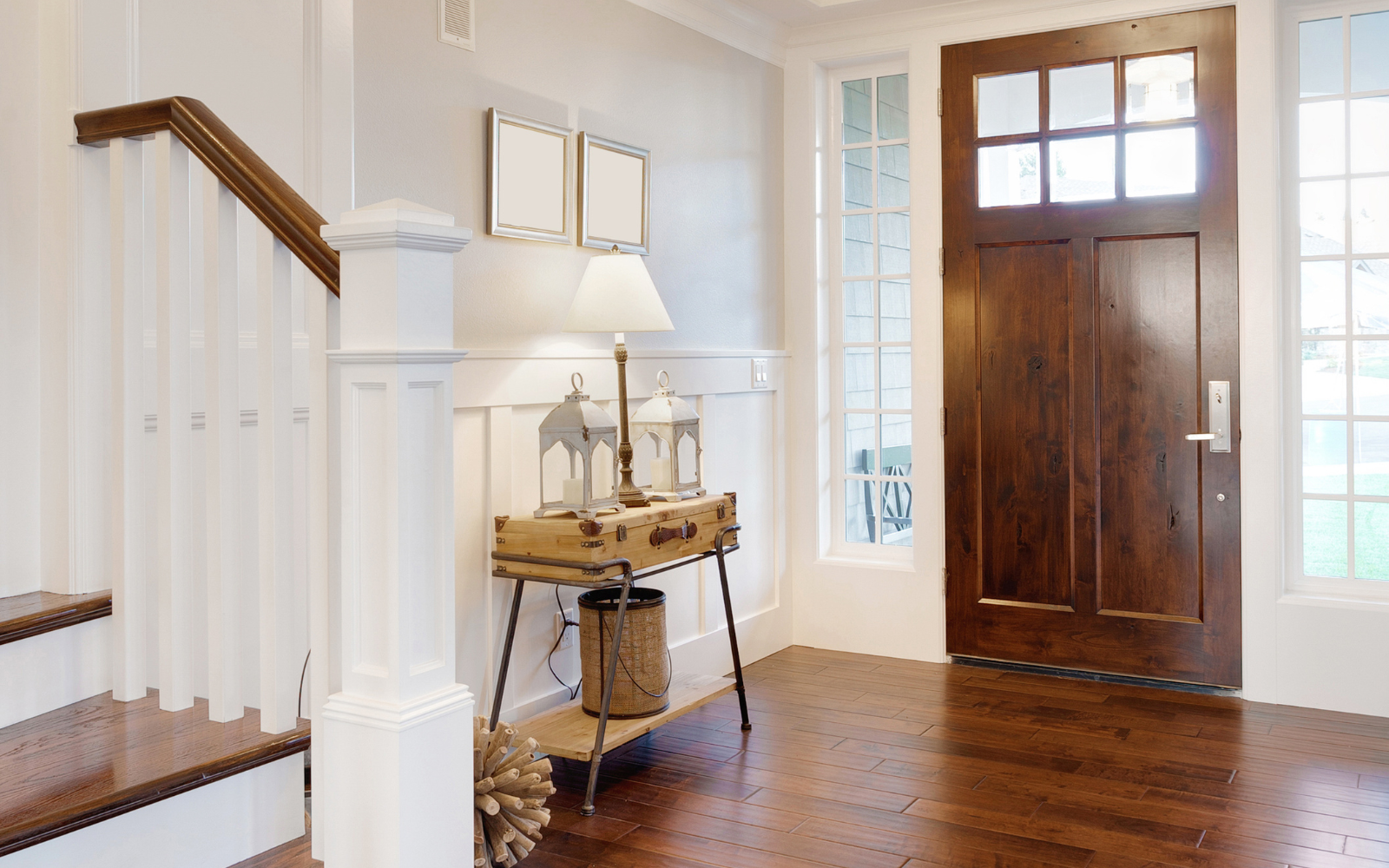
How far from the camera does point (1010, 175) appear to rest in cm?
423

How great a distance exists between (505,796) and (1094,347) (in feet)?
9.35

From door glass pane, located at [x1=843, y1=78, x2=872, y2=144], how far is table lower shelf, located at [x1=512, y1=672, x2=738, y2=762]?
247 cm

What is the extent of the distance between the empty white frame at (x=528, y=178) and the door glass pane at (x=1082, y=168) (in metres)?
1.97

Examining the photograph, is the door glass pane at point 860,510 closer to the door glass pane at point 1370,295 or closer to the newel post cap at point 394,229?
the door glass pane at point 1370,295

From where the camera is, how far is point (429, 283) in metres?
1.49

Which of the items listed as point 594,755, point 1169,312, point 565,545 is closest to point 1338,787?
point 1169,312

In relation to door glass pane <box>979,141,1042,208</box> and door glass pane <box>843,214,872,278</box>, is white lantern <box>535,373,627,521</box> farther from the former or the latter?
door glass pane <box>979,141,1042,208</box>

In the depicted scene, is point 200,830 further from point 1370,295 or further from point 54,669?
point 1370,295

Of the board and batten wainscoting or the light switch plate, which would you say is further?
the light switch plate

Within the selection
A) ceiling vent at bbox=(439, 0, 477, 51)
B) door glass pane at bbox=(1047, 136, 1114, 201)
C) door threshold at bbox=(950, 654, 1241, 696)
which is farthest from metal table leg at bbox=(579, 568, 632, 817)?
door glass pane at bbox=(1047, 136, 1114, 201)

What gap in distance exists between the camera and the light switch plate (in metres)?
4.38

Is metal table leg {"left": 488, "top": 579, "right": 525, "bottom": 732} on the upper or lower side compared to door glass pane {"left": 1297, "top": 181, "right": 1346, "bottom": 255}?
lower

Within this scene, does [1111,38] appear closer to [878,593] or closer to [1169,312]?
[1169,312]

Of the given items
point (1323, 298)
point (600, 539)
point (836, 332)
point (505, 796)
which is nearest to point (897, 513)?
point (836, 332)
